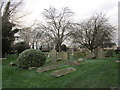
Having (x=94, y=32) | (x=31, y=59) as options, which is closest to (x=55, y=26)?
(x=94, y=32)

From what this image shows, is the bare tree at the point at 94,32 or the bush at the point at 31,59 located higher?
the bare tree at the point at 94,32

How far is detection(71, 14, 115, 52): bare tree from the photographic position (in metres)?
34.6

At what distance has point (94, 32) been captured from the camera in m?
35.2

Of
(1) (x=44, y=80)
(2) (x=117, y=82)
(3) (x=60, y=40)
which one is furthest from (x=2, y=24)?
(3) (x=60, y=40)

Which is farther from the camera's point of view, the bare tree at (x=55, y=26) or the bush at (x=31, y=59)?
the bare tree at (x=55, y=26)

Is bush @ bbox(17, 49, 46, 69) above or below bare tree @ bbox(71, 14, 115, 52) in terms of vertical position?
below

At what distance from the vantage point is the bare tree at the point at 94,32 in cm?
3462

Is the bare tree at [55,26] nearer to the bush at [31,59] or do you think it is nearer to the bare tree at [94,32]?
the bare tree at [94,32]

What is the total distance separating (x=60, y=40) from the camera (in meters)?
41.4

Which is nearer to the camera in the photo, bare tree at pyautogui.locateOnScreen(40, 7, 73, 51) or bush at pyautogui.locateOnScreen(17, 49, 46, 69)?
bush at pyautogui.locateOnScreen(17, 49, 46, 69)

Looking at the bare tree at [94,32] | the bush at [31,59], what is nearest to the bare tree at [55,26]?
the bare tree at [94,32]

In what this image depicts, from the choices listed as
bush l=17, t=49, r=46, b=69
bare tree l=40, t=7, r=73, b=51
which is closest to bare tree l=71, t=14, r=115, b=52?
bare tree l=40, t=7, r=73, b=51

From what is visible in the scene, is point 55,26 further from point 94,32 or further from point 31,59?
point 31,59

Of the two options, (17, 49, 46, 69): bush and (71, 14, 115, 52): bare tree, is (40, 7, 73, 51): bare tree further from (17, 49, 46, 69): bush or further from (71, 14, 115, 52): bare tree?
(17, 49, 46, 69): bush
